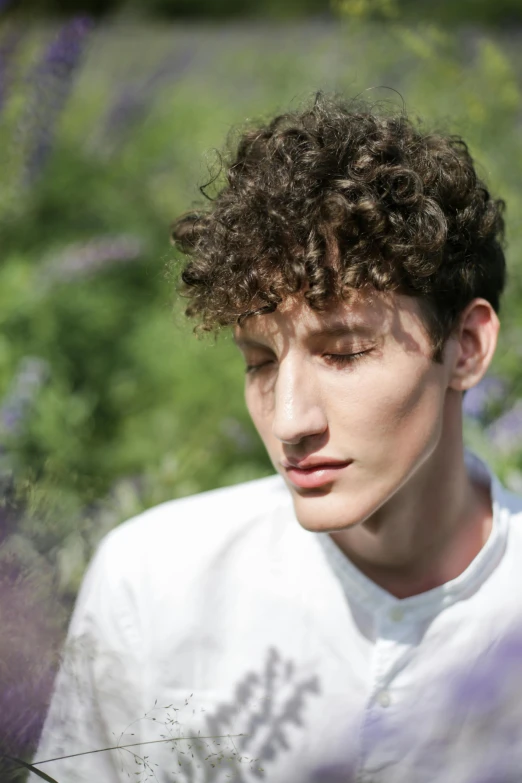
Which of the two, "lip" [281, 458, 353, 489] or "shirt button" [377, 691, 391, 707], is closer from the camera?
"lip" [281, 458, 353, 489]

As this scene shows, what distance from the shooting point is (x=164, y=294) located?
3.73 metres

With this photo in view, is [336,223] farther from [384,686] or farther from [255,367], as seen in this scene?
[384,686]

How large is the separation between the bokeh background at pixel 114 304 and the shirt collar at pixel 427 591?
0.52 meters

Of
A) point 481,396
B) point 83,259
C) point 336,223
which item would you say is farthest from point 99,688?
point 83,259

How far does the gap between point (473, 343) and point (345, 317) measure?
334 mm

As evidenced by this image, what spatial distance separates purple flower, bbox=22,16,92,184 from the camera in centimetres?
292

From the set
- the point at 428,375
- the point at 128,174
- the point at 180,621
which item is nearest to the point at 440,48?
the point at 128,174

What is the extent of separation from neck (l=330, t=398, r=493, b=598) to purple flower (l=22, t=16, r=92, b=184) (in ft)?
6.96

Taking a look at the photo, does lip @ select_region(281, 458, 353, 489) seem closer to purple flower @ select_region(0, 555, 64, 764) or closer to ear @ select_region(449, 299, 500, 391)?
ear @ select_region(449, 299, 500, 391)

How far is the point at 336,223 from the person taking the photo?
1312 millimetres

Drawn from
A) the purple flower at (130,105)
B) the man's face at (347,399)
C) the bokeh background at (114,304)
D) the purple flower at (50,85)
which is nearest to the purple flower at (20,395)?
the bokeh background at (114,304)

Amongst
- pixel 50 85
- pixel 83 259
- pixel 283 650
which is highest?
pixel 50 85

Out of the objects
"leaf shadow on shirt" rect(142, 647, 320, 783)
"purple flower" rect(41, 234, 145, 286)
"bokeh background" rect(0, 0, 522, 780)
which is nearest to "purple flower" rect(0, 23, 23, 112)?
"bokeh background" rect(0, 0, 522, 780)

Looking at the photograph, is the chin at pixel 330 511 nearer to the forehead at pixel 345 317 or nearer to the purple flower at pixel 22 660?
the forehead at pixel 345 317
